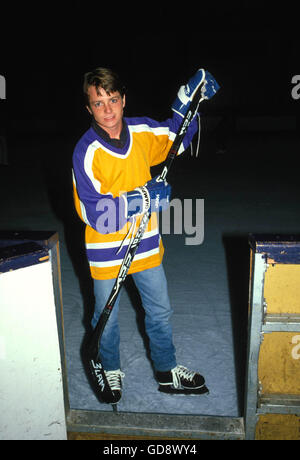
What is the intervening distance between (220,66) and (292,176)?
Result: 1135cm

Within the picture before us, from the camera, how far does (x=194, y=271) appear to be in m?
4.09

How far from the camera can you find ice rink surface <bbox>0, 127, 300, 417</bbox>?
2.44 m

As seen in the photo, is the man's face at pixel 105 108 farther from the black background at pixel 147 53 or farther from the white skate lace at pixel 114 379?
the black background at pixel 147 53

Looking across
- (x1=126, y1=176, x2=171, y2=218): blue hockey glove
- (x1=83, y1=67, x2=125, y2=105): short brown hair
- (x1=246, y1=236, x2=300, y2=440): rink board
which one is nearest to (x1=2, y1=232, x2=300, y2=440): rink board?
(x1=246, y1=236, x2=300, y2=440): rink board

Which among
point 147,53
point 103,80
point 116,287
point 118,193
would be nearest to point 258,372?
point 116,287

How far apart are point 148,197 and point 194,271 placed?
228 cm

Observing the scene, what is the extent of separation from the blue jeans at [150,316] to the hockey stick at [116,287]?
0.06 metres

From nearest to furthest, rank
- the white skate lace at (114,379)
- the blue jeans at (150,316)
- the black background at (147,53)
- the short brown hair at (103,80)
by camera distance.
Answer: the short brown hair at (103,80), the blue jeans at (150,316), the white skate lace at (114,379), the black background at (147,53)

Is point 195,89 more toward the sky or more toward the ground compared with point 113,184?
more toward the sky

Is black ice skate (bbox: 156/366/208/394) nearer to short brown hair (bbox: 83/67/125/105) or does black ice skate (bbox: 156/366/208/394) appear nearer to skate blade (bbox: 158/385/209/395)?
skate blade (bbox: 158/385/209/395)

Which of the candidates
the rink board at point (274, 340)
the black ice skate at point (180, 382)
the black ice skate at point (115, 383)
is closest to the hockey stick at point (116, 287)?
the black ice skate at point (115, 383)

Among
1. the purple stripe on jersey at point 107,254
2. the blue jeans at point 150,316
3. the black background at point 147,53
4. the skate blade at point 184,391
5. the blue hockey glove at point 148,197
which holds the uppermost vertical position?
the black background at point 147,53

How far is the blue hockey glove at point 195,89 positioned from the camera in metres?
2.08

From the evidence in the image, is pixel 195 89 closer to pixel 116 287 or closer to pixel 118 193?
pixel 118 193
